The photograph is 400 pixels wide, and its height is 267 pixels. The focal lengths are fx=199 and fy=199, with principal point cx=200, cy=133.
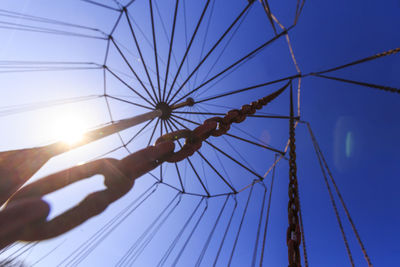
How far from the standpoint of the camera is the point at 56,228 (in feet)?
6.76

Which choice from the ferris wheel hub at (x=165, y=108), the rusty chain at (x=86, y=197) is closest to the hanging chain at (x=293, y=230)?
the rusty chain at (x=86, y=197)

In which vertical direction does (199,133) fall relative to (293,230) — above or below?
above

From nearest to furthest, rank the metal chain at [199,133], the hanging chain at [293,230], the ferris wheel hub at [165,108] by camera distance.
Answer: the hanging chain at [293,230] < the metal chain at [199,133] < the ferris wheel hub at [165,108]

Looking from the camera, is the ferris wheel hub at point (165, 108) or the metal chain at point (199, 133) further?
the ferris wheel hub at point (165, 108)

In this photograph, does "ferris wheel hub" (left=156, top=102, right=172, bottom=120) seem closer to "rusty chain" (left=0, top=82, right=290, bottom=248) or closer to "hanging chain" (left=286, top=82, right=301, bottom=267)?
"rusty chain" (left=0, top=82, right=290, bottom=248)

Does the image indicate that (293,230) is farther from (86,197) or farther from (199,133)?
(86,197)

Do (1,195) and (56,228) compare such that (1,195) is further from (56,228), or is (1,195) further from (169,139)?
(169,139)

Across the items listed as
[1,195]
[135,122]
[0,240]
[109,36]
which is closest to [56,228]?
[0,240]

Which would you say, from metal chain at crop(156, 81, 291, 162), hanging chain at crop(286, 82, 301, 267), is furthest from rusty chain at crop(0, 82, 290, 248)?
hanging chain at crop(286, 82, 301, 267)

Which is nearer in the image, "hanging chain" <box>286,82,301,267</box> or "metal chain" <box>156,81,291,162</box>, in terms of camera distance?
"hanging chain" <box>286,82,301,267</box>

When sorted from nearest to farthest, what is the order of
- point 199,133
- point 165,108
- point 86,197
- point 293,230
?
point 86,197 < point 293,230 < point 199,133 < point 165,108

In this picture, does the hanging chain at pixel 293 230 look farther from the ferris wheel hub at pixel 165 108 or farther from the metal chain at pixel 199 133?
the ferris wheel hub at pixel 165 108

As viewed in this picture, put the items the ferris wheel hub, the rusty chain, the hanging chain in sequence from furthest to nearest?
1. the ferris wheel hub
2. the hanging chain
3. the rusty chain

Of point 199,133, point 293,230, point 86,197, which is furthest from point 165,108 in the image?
point 293,230
